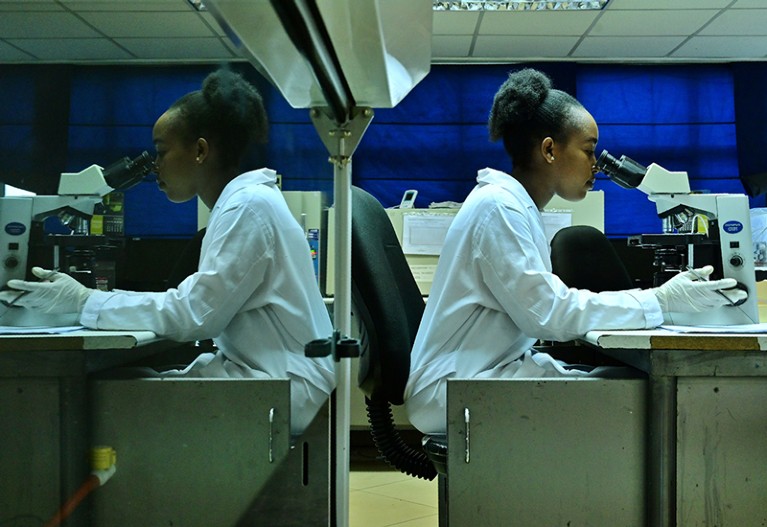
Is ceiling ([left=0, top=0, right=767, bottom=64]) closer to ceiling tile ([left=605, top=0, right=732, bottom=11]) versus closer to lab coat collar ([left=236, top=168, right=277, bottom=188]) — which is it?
ceiling tile ([left=605, top=0, right=732, bottom=11])

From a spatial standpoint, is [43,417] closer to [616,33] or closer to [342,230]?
[342,230]

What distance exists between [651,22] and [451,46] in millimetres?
1143

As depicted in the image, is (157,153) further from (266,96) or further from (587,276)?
(587,276)

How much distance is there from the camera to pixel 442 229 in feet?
11.3

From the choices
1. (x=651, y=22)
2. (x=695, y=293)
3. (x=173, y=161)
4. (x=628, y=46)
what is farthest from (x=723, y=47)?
(x=173, y=161)

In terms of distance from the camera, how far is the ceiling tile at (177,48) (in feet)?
1.29

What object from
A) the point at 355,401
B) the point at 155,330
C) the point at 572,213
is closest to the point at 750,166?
the point at 572,213

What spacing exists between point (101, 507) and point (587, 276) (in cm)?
220

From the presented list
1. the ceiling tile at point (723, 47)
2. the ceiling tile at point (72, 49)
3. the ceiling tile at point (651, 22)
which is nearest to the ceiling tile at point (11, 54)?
the ceiling tile at point (72, 49)

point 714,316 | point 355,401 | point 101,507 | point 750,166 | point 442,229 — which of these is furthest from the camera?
point 750,166

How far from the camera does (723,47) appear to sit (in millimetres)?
4305

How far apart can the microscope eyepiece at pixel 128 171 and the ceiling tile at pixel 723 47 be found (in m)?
4.42

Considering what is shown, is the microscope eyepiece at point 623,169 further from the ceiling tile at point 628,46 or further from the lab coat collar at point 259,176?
the ceiling tile at point 628,46

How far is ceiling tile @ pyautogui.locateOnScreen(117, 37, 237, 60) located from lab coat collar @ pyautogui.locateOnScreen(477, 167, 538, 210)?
3.63 ft
